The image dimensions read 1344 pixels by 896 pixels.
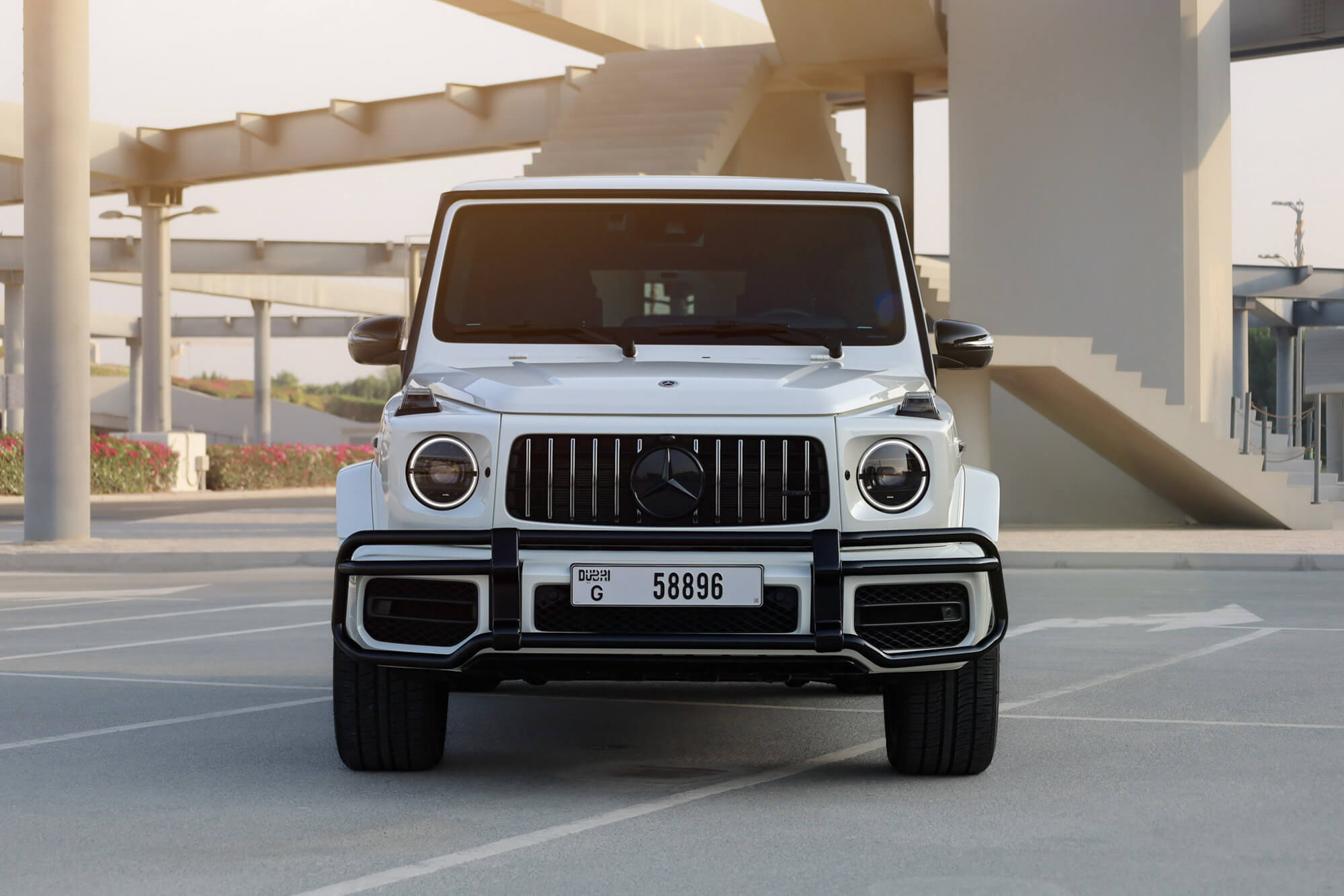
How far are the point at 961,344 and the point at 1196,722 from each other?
6.71ft

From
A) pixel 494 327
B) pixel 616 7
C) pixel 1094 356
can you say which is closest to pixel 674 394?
pixel 494 327

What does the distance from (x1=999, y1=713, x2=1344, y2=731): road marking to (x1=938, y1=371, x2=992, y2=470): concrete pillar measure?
12952mm

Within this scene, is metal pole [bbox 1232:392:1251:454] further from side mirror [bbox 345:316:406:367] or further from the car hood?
the car hood

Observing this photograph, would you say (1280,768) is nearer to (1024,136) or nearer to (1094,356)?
(1094,356)

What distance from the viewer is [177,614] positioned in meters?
12.2

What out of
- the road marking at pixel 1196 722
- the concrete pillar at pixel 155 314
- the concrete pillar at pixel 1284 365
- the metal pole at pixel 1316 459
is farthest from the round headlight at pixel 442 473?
the concrete pillar at pixel 1284 365

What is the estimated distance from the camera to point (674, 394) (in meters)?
5.39

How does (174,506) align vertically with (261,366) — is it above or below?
below

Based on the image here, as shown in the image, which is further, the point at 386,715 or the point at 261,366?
the point at 261,366

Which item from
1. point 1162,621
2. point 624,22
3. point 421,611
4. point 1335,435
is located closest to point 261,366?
point 1335,435

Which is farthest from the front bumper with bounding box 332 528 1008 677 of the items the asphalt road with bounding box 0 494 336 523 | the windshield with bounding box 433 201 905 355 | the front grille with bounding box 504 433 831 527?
the asphalt road with bounding box 0 494 336 523

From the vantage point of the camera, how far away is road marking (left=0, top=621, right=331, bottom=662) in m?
9.52

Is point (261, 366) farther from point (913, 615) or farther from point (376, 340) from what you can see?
point (913, 615)

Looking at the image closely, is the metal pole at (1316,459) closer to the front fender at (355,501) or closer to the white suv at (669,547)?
the white suv at (669,547)
